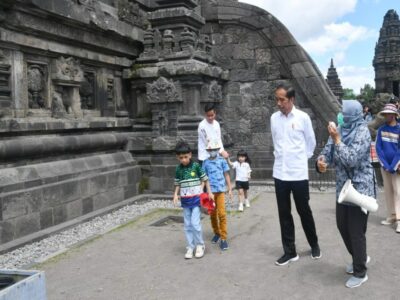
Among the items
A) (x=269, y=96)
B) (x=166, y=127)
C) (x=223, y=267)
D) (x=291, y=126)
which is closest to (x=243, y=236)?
(x=223, y=267)

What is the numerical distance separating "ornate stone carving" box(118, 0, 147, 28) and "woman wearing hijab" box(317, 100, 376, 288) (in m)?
6.02

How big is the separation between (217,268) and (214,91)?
16.6 ft

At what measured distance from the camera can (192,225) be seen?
16.6 feet

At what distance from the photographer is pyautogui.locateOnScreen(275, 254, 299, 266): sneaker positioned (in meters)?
4.66

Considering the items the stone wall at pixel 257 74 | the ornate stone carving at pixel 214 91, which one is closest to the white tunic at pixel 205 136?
the ornate stone carving at pixel 214 91

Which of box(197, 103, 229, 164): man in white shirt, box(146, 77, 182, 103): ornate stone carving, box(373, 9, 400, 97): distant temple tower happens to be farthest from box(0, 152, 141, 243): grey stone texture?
box(373, 9, 400, 97): distant temple tower

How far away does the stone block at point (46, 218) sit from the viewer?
6.16m

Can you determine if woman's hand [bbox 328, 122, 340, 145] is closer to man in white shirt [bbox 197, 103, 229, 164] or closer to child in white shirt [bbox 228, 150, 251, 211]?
man in white shirt [bbox 197, 103, 229, 164]

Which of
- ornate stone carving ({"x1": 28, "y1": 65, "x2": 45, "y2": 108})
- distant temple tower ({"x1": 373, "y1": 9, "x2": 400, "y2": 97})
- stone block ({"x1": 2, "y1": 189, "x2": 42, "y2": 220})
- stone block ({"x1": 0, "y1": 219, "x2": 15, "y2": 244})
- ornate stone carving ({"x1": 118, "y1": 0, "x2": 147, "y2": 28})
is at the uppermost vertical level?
distant temple tower ({"x1": 373, "y1": 9, "x2": 400, "y2": 97})

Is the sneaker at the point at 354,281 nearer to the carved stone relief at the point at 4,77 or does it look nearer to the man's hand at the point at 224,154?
the man's hand at the point at 224,154

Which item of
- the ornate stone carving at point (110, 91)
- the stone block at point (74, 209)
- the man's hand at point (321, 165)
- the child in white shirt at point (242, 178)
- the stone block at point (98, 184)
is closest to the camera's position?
the man's hand at point (321, 165)

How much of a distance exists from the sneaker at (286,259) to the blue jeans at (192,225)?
0.92 metres

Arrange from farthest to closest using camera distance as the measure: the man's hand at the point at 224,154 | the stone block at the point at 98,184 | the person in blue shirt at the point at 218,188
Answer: the stone block at the point at 98,184, the man's hand at the point at 224,154, the person in blue shirt at the point at 218,188

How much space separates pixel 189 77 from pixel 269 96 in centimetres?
240
